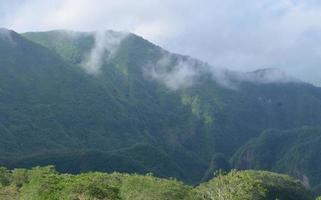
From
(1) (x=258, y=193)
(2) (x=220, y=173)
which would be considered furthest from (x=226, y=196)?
(1) (x=258, y=193)

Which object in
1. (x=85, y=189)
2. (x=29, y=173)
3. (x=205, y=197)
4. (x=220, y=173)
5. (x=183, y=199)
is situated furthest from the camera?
(x=29, y=173)

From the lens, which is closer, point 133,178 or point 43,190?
point 43,190

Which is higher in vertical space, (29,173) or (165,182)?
(29,173)

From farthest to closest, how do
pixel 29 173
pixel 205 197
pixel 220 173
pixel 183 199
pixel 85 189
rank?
1. pixel 29 173
2. pixel 205 197
3. pixel 183 199
4. pixel 220 173
5. pixel 85 189

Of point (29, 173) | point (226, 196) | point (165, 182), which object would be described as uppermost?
point (29, 173)

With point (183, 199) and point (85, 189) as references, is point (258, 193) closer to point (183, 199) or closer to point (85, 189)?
point (183, 199)

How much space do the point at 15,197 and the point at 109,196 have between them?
2774 cm

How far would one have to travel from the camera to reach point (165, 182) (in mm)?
136375

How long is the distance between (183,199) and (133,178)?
57.6ft

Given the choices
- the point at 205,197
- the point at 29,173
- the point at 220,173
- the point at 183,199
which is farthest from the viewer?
the point at 29,173

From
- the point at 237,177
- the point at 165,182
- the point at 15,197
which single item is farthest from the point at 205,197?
the point at 15,197

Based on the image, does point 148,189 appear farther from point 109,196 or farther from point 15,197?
point 15,197

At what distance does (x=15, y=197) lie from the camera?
134 meters

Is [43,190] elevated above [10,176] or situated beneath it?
situated beneath
